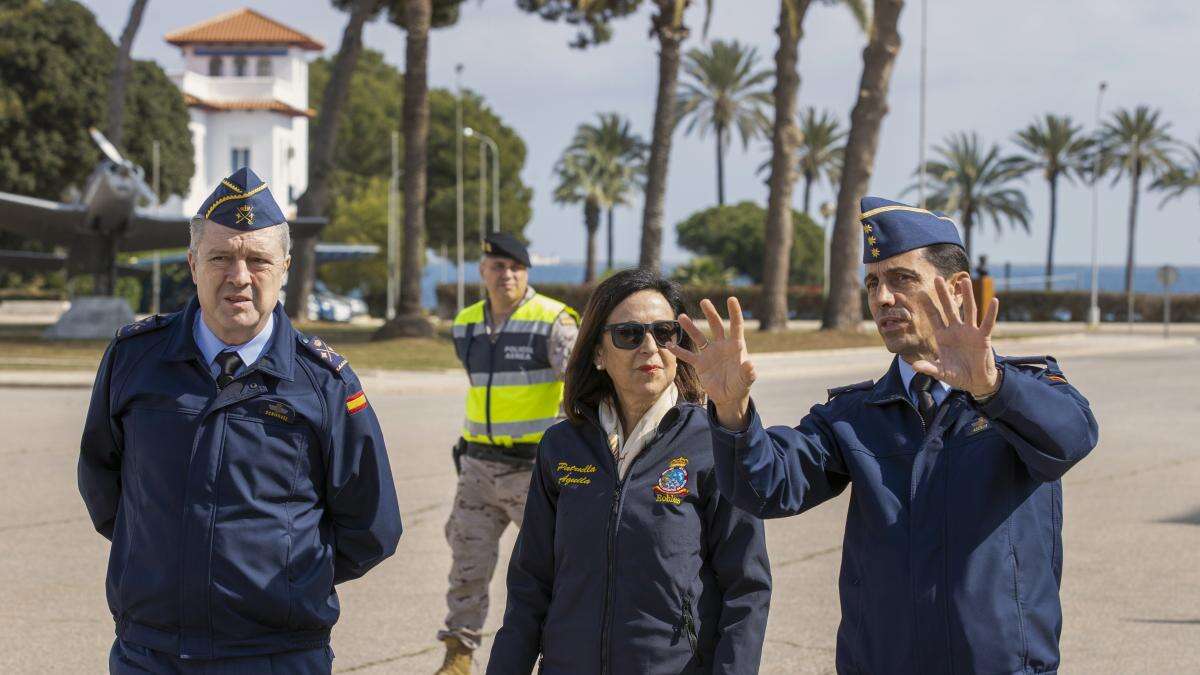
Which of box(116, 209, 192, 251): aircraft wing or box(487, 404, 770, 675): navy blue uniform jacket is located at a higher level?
box(116, 209, 192, 251): aircraft wing

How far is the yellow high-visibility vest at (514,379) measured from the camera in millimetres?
6742

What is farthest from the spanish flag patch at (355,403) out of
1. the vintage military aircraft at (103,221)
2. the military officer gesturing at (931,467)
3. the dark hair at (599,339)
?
the vintage military aircraft at (103,221)

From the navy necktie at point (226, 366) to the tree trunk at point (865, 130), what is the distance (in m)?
29.5

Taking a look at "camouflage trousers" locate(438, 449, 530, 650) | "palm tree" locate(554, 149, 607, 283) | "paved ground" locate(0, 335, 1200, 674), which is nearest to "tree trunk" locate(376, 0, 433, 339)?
"paved ground" locate(0, 335, 1200, 674)

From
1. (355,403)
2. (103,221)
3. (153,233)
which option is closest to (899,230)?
(355,403)

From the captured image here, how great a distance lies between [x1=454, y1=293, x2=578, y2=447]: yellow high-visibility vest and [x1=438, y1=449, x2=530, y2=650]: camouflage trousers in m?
0.17

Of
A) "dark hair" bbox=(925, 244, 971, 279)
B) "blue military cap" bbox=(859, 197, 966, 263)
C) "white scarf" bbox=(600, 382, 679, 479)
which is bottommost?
"white scarf" bbox=(600, 382, 679, 479)

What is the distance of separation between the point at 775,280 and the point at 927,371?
32.0 m

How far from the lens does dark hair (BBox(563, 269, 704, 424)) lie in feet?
13.4

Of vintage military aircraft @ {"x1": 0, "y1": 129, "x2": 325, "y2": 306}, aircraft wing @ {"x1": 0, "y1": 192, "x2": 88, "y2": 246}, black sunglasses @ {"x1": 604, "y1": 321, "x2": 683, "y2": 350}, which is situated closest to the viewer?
black sunglasses @ {"x1": 604, "y1": 321, "x2": 683, "y2": 350}

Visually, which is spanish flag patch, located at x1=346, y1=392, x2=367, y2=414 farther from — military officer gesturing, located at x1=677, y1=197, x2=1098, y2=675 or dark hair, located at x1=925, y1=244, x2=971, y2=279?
dark hair, located at x1=925, y1=244, x2=971, y2=279

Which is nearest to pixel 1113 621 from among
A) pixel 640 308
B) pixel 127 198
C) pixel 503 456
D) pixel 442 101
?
pixel 503 456

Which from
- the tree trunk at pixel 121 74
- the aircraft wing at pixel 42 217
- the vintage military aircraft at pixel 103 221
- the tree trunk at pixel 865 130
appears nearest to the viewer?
the tree trunk at pixel 865 130

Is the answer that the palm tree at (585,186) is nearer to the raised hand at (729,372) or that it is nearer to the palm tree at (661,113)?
the palm tree at (661,113)
